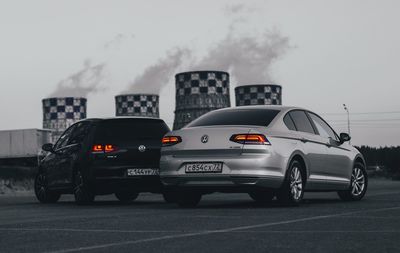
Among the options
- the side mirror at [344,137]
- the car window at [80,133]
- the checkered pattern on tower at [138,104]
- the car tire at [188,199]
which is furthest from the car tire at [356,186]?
the checkered pattern on tower at [138,104]

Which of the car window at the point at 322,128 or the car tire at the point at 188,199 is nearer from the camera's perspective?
the car tire at the point at 188,199

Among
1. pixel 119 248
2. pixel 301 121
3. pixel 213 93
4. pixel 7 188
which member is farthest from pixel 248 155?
pixel 213 93

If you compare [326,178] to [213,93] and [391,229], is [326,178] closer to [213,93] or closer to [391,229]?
[391,229]

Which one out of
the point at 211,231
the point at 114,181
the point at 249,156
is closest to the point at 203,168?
the point at 249,156

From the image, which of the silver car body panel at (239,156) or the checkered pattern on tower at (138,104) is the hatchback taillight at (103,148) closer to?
the silver car body panel at (239,156)

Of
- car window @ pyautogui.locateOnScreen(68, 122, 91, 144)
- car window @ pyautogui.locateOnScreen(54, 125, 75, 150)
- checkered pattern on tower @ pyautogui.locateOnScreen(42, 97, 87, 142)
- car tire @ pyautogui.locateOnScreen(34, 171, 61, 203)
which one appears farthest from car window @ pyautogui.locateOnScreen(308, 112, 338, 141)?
checkered pattern on tower @ pyautogui.locateOnScreen(42, 97, 87, 142)

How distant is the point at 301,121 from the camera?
10.4 m

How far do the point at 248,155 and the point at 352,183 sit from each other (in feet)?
8.95

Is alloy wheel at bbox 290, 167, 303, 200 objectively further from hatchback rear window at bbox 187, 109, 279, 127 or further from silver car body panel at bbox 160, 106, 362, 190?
hatchback rear window at bbox 187, 109, 279, 127

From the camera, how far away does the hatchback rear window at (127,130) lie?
37.6 ft

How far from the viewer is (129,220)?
761cm

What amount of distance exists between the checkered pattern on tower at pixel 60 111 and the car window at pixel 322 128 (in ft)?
169

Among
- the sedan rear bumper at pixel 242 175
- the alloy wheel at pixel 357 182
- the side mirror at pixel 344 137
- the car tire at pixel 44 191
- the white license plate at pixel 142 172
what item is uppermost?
the side mirror at pixel 344 137

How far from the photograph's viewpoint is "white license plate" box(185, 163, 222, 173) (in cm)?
931
